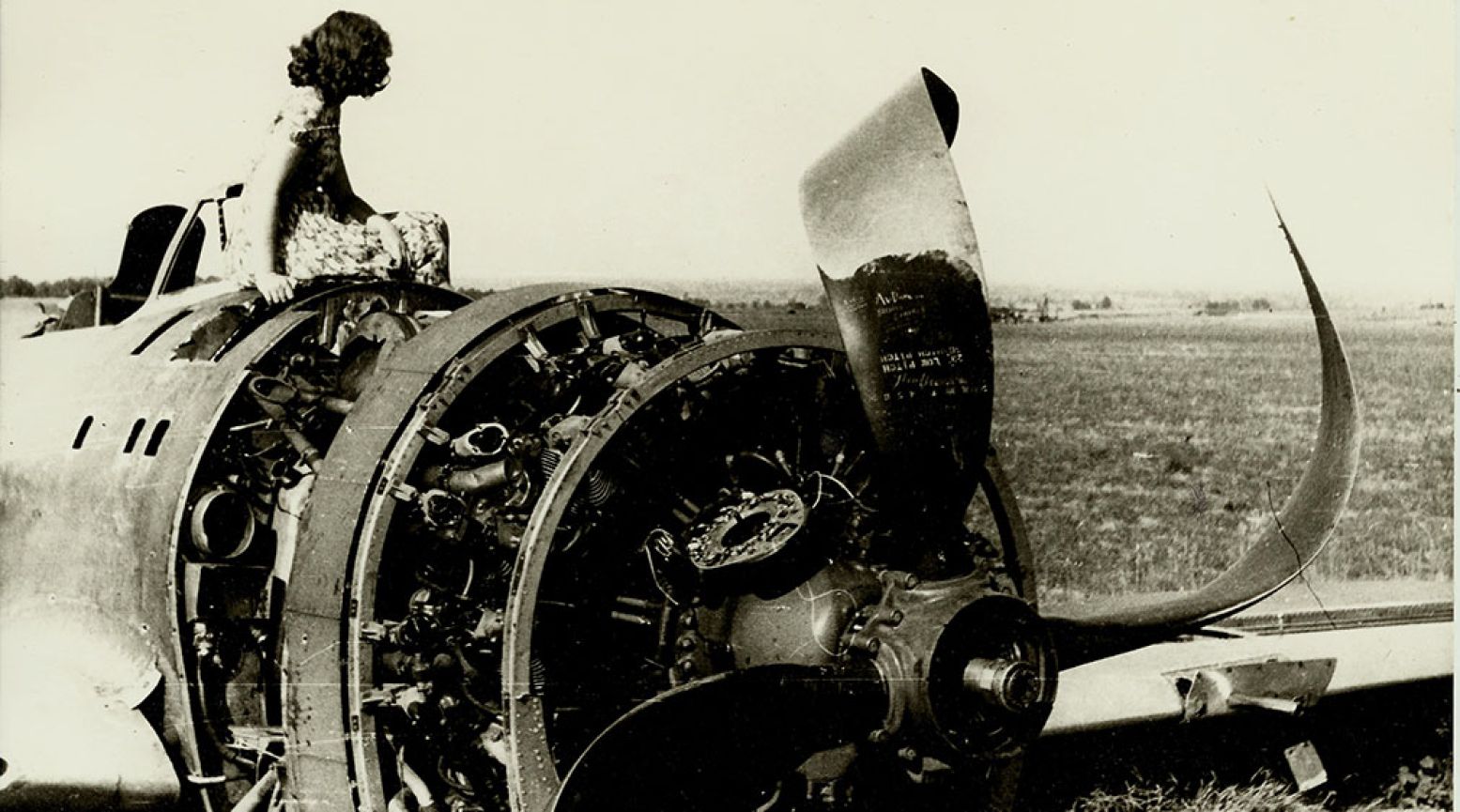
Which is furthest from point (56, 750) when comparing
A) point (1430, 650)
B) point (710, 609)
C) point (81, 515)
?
point (1430, 650)

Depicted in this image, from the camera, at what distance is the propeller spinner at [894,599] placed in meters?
4.24

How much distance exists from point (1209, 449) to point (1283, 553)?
11149 mm

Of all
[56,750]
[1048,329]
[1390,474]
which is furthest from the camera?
[1048,329]

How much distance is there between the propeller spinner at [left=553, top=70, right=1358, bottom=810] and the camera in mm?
4242

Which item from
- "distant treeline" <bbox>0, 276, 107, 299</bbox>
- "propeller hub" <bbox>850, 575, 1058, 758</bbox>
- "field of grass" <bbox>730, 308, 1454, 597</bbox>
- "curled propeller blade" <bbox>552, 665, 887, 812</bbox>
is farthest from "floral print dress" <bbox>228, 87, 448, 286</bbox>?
"field of grass" <bbox>730, 308, 1454, 597</bbox>

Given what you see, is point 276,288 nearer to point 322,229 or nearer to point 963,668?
point 322,229

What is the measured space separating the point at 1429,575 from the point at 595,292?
35.6 feet

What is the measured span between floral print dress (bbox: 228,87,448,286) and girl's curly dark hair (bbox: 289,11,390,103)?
7 cm

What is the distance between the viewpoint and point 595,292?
4.99 meters

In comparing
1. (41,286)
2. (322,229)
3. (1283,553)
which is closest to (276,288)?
(322,229)

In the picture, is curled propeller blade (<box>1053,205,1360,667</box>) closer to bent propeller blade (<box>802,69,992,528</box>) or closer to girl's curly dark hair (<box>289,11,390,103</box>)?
bent propeller blade (<box>802,69,992,528</box>)

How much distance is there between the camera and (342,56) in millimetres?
5691

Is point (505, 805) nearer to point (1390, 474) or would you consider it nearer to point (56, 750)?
point (56, 750)

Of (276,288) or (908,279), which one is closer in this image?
(908,279)
